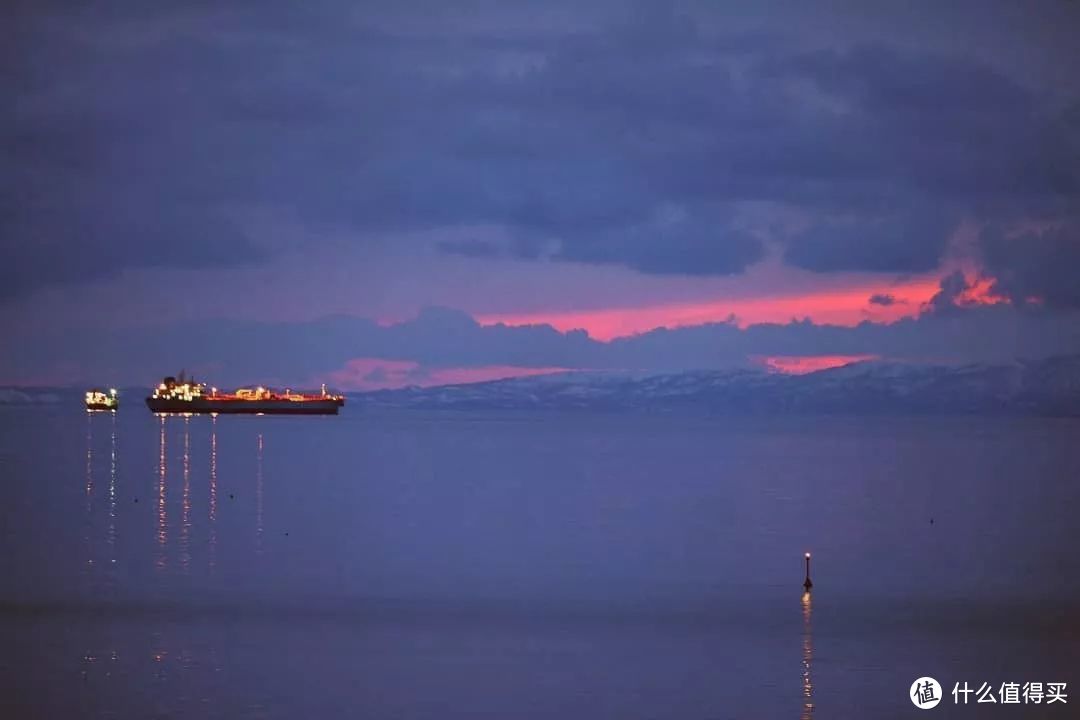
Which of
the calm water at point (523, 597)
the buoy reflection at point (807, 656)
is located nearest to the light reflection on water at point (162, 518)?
the calm water at point (523, 597)

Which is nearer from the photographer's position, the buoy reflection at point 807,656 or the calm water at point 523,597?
the buoy reflection at point 807,656

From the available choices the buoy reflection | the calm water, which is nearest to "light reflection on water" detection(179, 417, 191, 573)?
the calm water

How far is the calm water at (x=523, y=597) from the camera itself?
3031 centimetres

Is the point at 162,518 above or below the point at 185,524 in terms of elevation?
above

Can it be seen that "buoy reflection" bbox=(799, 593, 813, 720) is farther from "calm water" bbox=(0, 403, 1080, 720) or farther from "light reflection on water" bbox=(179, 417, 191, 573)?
"light reflection on water" bbox=(179, 417, 191, 573)

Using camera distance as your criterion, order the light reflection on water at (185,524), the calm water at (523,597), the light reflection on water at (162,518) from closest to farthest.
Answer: the calm water at (523,597) → the light reflection on water at (185,524) → the light reflection on water at (162,518)

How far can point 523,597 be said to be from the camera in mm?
44156

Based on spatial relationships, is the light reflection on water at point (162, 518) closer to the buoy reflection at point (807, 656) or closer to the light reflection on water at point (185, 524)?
the light reflection on water at point (185, 524)

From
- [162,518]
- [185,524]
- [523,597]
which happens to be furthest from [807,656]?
[162,518]

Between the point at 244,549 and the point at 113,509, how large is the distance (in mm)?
19894

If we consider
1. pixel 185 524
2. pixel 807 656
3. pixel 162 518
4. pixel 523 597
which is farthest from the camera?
pixel 162 518

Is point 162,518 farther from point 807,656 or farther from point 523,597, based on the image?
point 807,656

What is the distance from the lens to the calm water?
30.3 metres

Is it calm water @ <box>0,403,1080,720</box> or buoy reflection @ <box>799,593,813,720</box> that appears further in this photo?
calm water @ <box>0,403,1080,720</box>
